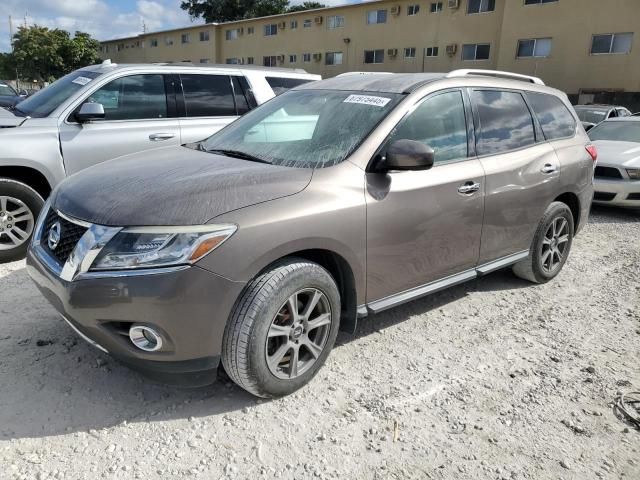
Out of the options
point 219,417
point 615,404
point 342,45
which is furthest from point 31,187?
point 342,45

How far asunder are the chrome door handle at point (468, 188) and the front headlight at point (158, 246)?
1773mm

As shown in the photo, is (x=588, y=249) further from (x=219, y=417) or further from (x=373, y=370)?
(x=219, y=417)

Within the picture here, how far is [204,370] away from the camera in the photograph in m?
2.44

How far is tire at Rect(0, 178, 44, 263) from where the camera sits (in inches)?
175

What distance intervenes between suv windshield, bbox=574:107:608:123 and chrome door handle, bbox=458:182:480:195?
1156 centimetres

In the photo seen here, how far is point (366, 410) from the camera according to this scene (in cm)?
270

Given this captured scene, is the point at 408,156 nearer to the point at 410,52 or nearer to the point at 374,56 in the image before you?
the point at 410,52

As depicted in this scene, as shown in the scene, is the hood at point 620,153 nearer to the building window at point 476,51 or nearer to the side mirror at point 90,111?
the side mirror at point 90,111

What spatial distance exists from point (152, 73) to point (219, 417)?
4.00m

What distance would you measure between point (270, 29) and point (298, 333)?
132ft

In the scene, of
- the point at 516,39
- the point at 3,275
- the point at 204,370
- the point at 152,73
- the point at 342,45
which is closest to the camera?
the point at 204,370

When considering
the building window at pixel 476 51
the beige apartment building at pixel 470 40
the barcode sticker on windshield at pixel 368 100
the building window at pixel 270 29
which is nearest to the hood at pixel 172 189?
the barcode sticker on windshield at pixel 368 100

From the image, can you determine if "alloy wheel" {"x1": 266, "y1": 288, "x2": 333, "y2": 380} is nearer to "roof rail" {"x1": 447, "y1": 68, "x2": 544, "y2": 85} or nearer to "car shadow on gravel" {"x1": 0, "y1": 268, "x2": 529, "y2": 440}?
"car shadow on gravel" {"x1": 0, "y1": 268, "x2": 529, "y2": 440}

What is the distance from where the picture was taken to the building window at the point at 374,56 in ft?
105
